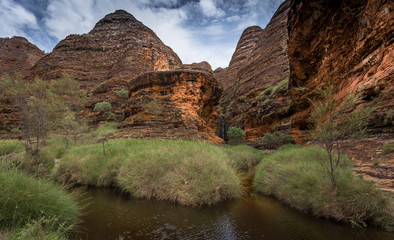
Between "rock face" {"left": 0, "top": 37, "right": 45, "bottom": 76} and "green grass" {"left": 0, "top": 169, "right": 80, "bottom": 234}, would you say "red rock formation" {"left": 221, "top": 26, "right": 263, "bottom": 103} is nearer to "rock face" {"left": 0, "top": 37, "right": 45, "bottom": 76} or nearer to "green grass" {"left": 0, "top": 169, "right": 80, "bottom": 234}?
"green grass" {"left": 0, "top": 169, "right": 80, "bottom": 234}

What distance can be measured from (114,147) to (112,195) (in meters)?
4.69

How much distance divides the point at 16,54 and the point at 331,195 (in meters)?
86.8

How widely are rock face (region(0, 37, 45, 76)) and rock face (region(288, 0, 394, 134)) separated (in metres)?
70.9

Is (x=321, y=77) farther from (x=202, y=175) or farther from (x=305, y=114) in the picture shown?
(x=202, y=175)

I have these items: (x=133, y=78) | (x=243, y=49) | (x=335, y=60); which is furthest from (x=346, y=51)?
(x=243, y=49)

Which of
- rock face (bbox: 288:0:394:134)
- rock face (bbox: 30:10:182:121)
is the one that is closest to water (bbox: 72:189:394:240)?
rock face (bbox: 288:0:394:134)

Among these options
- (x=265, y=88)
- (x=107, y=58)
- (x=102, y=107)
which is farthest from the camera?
(x=107, y=58)

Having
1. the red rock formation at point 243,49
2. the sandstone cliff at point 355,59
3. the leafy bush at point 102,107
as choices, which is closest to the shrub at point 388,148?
the sandstone cliff at point 355,59

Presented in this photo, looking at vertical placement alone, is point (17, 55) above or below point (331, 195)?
above

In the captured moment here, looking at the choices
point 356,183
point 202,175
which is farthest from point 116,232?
point 356,183

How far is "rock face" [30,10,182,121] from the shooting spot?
31047 mm

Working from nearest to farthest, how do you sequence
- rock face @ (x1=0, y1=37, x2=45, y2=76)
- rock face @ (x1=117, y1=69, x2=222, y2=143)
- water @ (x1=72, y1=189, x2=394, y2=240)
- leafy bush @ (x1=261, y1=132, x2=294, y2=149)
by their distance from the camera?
water @ (x1=72, y1=189, x2=394, y2=240)
rock face @ (x1=117, y1=69, x2=222, y2=143)
leafy bush @ (x1=261, y1=132, x2=294, y2=149)
rock face @ (x1=0, y1=37, x2=45, y2=76)

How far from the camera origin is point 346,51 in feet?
38.7

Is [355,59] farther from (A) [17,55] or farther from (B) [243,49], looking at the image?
(A) [17,55]
